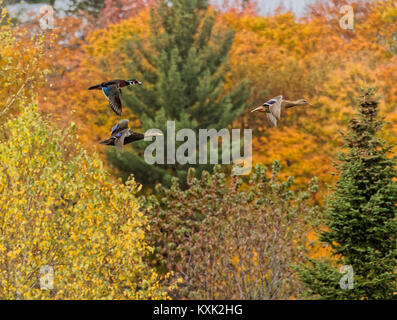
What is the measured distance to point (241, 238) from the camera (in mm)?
16453

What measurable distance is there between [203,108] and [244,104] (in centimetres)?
167

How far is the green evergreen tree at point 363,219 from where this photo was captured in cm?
1218

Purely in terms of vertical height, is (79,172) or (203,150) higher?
(203,150)

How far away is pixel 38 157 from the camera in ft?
35.3

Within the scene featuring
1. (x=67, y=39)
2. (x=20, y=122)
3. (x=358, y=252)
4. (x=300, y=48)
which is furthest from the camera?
(x=67, y=39)

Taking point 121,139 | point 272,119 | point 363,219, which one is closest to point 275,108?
point 272,119

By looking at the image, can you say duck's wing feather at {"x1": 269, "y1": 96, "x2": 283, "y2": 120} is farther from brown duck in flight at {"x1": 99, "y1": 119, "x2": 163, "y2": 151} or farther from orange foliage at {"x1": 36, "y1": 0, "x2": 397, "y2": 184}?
orange foliage at {"x1": 36, "y1": 0, "x2": 397, "y2": 184}

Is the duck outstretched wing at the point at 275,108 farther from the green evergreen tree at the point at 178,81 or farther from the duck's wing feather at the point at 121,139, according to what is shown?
the green evergreen tree at the point at 178,81

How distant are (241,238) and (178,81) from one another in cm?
1068

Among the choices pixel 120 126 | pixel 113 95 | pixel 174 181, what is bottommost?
pixel 120 126

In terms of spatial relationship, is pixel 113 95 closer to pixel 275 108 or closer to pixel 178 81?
pixel 275 108

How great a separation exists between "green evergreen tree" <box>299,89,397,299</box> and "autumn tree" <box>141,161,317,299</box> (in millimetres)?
3098
